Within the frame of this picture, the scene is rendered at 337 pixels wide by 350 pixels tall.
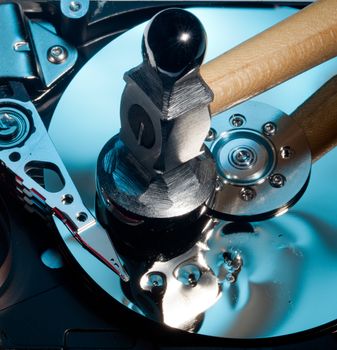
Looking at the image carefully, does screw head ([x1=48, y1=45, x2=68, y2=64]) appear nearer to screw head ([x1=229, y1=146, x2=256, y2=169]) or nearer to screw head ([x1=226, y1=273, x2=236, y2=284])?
screw head ([x1=229, y1=146, x2=256, y2=169])

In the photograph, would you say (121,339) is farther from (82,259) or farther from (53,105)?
(53,105)

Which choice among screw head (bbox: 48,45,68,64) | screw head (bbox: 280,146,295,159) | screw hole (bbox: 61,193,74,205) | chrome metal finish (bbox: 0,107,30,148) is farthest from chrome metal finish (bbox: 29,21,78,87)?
screw head (bbox: 280,146,295,159)

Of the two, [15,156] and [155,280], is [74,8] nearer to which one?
[15,156]

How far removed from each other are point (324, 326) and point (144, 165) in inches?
11.3

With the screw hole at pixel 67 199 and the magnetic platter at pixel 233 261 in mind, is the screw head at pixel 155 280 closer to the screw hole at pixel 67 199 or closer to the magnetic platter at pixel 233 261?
the magnetic platter at pixel 233 261

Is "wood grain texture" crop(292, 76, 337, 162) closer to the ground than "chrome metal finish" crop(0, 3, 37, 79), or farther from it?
closer to the ground

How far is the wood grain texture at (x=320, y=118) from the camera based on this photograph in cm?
110

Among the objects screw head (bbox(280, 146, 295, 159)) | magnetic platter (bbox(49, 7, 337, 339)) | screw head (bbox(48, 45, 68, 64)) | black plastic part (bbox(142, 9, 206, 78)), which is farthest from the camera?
screw head (bbox(48, 45, 68, 64))

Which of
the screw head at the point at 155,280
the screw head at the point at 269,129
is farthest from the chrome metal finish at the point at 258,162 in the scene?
the screw head at the point at 155,280

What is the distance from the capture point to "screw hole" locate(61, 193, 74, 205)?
3.23 feet

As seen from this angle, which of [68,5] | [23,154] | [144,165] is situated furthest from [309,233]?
[68,5]

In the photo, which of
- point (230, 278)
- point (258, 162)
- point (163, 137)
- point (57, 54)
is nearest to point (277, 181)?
point (258, 162)

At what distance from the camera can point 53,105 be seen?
1.15 meters

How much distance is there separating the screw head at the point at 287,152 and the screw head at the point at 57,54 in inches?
13.6
